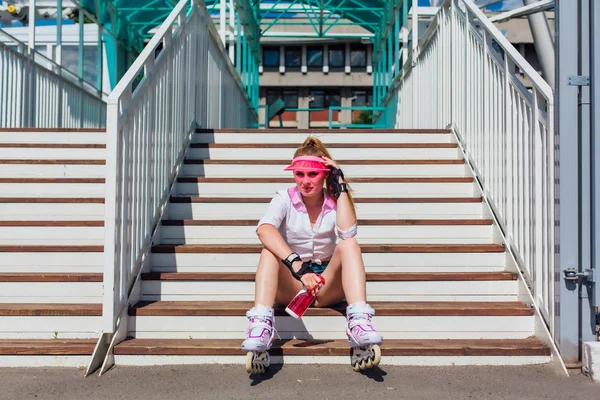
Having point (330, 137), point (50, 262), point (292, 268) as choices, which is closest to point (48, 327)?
point (50, 262)

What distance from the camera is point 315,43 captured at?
34.3 m

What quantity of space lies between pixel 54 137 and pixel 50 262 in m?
1.95

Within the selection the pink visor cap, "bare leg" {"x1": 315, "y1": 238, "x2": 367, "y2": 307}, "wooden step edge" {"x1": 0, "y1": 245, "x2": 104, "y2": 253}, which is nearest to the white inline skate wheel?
"bare leg" {"x1": 315, "y1": 238, "x2": 367, "y2": 307}

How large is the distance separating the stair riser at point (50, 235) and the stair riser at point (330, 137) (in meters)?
1.42

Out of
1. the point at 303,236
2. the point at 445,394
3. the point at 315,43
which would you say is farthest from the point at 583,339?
the point at 315,43

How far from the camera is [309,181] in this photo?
2.88 metres

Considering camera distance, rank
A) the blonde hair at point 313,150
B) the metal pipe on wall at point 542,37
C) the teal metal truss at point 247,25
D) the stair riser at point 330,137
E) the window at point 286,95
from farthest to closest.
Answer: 1. the window at point 286,95
2. the teal metal truss at point 247,25
3. the metal pipe on wall at point 542,37
4. the stair riser at point 330,137
5. the blonde hair at point 313,150

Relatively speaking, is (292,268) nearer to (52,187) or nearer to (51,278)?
(51,278)

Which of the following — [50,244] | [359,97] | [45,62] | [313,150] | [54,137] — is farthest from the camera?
[359,97]

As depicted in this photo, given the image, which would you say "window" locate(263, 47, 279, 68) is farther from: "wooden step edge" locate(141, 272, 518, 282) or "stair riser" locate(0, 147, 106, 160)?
"wooden step edge" locate(141, 272, 518, 282)

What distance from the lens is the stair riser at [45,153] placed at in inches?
189

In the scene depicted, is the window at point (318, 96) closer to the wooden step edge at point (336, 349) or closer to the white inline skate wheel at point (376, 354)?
the wooden step edge at point (336, 349)

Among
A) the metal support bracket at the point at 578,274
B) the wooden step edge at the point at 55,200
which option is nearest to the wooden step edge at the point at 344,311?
the metal support bracket at the point at 578,274

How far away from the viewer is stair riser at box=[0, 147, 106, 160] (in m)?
4.81
